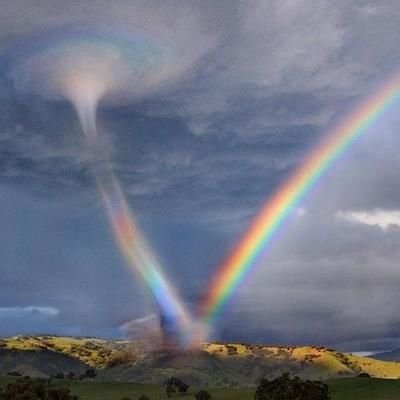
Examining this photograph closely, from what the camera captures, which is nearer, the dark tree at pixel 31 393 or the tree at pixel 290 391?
the dark tree at pixel 31 393

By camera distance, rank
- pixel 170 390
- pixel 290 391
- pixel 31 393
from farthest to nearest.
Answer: pixel 170 390, pixel 290 391, pixel 31 393

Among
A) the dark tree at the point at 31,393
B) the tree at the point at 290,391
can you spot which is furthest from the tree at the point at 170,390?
the dark tree at the point at 31,393

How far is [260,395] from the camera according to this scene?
124438 millimetres

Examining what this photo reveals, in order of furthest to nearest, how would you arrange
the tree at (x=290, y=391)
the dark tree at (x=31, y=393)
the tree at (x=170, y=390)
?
the tree at (x=170, y=390) → the tree at (x=290, y=391) → the dark tree at (x=31, y=393)

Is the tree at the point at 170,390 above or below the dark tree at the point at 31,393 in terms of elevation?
above

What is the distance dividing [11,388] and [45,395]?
6099 millimetres

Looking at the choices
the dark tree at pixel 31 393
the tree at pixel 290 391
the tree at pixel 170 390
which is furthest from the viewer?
the tree at pixel 170 390

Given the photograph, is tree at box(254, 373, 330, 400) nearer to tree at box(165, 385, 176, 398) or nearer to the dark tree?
the dark tree

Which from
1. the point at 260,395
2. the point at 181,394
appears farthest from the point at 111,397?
→ the point at 260,395

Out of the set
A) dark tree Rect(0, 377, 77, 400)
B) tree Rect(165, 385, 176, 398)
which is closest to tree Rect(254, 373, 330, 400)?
dark tree Rect(0, 377, 77, 400)

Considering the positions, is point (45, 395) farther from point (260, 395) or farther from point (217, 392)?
point (217, 392)

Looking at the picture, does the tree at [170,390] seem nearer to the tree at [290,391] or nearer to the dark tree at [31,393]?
the tree at [290,391]

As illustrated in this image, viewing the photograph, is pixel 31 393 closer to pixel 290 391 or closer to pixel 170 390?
pixel 290 391

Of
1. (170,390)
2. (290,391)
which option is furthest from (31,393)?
(170,390)
